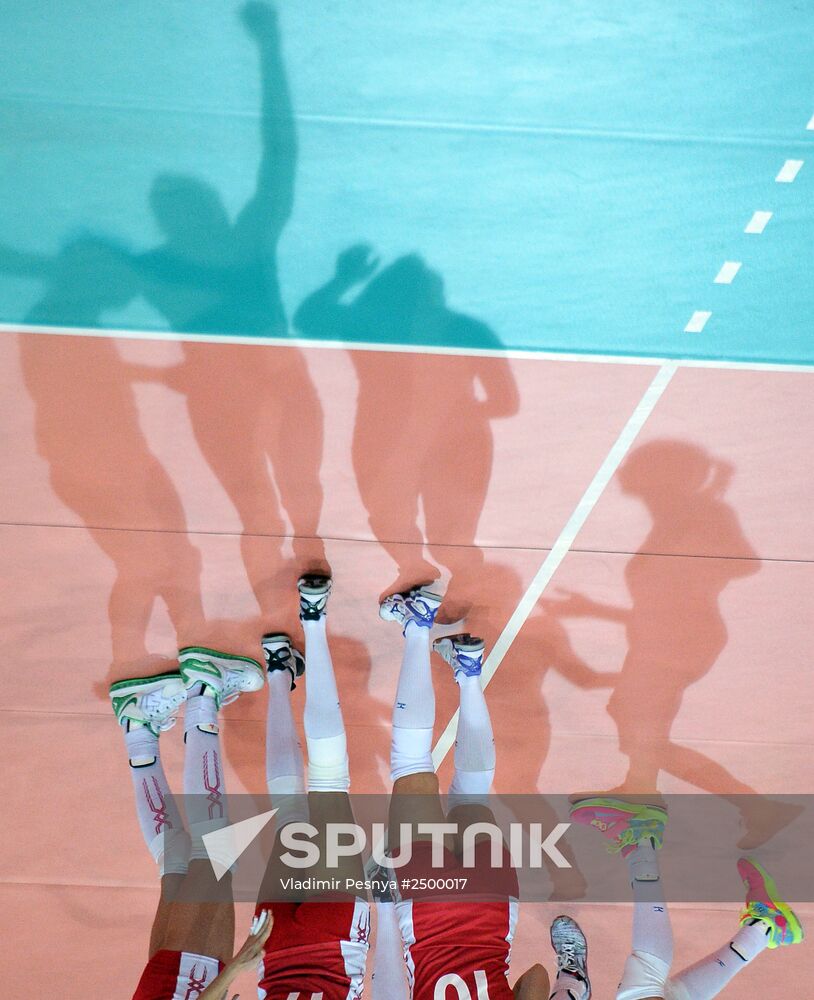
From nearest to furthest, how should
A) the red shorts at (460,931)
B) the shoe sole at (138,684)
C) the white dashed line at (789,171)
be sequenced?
1. the red shorts at (460,931)
2. the white dashed line at (789,171)
3. the shoe sole at (138,684)

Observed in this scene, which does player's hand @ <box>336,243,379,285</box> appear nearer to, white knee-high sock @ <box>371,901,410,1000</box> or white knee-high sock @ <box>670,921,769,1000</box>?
white knee-high sock @ <box>371,901,410,1000</box>

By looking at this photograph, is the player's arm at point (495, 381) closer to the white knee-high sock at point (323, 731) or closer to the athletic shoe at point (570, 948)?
the white knee-high sock at point (323, 731)

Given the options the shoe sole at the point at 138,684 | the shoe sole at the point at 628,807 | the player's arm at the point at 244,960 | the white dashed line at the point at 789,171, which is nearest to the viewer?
the player's arm at the point at 244,960

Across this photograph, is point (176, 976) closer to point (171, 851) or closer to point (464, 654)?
point (171, 851)

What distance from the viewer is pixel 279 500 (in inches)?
97.6

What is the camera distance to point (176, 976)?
1.97m

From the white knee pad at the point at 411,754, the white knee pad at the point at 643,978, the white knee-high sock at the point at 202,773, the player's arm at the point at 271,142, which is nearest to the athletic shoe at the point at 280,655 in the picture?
the white knee-high sock at the point at 202,773

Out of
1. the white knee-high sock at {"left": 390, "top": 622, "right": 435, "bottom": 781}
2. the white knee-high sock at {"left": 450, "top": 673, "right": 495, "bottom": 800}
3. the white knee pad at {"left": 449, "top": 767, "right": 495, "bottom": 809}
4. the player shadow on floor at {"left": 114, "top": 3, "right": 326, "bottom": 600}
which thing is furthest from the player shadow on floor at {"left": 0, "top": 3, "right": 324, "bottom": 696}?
the white knee pad at {"left": 449, "top": 767, "right": 495, "bottom": 809}

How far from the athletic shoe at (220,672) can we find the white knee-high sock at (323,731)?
26cm

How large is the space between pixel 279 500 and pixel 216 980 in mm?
1407

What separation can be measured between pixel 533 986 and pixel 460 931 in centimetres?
25

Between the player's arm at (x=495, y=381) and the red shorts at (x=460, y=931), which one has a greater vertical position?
the player's arm at (x=495, y=381)

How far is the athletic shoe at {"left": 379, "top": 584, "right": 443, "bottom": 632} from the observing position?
7.96 ft

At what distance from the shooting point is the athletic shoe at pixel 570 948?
2529 millimetres
